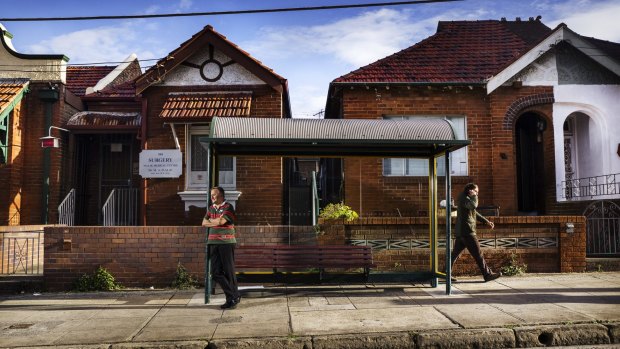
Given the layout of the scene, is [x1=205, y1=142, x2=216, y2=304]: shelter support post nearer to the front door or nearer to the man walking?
the man walking

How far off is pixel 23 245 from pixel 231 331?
625 centimetres

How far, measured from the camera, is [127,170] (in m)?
13.8

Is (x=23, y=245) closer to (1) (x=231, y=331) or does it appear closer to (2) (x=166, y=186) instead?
(2) (x=166, y=186)

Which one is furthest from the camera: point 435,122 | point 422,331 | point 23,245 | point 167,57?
point 167,57

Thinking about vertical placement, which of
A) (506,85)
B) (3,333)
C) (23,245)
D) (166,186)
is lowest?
(3,333)

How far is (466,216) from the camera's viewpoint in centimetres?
863

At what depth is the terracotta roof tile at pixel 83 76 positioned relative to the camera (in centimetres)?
1448

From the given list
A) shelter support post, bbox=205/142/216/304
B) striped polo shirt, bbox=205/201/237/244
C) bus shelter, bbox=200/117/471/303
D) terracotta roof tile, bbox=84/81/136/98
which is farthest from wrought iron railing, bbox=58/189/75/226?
striped polo shirt, bbox=205/201/237/244

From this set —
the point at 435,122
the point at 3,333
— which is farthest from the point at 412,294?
the point at 3,333

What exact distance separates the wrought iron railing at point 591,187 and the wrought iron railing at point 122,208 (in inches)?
413

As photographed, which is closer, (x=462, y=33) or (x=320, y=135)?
(x=320, y=135)

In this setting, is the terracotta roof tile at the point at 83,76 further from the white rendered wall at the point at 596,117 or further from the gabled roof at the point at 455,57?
the white rendered wall at the point at 596,117

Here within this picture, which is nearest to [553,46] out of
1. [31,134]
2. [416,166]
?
[416,166]

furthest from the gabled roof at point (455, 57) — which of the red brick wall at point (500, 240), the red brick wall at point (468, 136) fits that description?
the red brick wall at point (500, 240)
